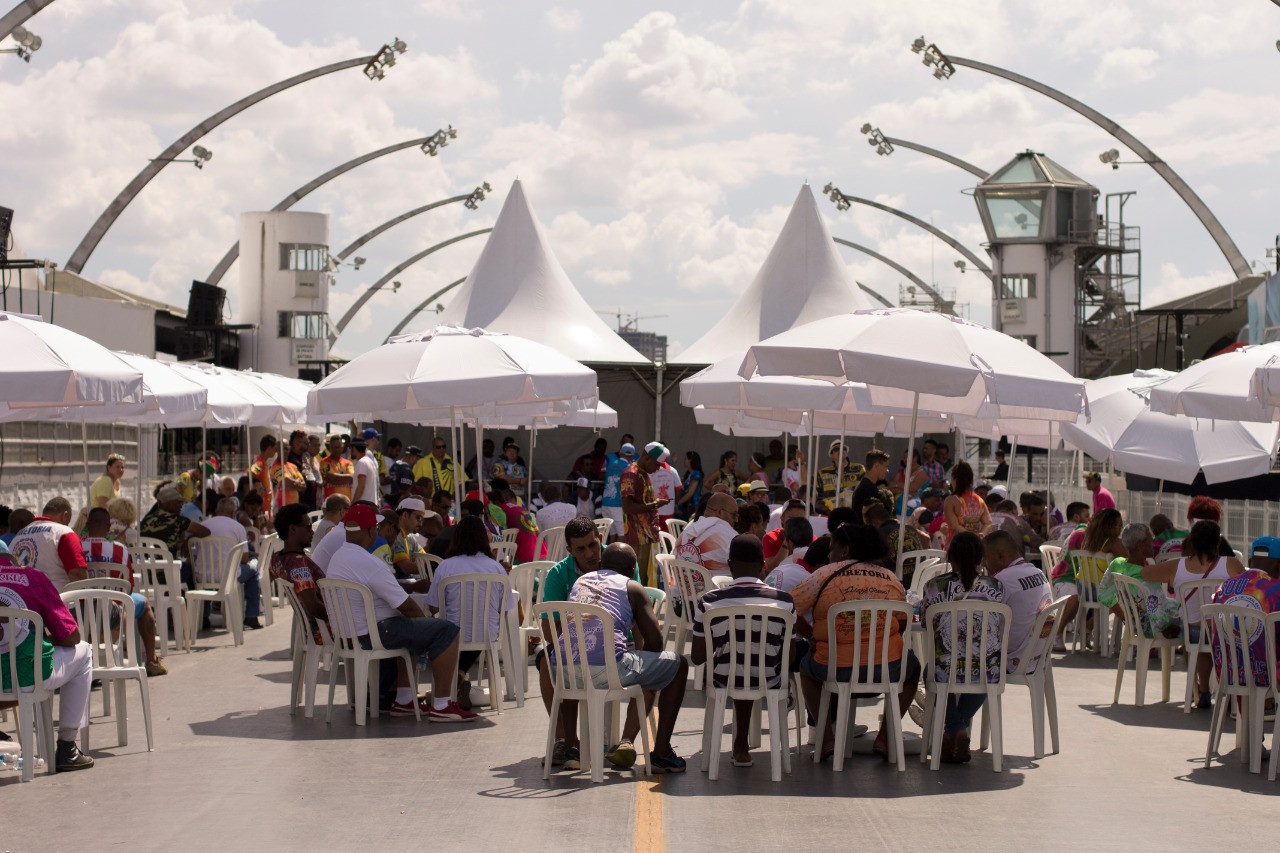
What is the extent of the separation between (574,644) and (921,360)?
326 cm

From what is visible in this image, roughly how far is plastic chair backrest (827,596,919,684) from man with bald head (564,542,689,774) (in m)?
0.83

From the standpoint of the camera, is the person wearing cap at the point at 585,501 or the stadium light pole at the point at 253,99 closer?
the person wearing cap at the point at 585,501

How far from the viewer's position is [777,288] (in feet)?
91.4

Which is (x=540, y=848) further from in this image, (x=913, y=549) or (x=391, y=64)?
(x=391, y=64)

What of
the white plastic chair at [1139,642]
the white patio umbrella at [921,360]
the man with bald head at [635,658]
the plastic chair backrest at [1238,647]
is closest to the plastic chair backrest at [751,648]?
the man with bald head at [635,658]

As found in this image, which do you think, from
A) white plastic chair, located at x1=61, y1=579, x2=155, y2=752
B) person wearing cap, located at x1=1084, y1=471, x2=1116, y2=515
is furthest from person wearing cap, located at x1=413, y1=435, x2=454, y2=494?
white plastic chair, located at x1=61, y1=579, x2=155, y2=752

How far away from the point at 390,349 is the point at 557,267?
16.5m

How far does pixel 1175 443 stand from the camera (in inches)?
607

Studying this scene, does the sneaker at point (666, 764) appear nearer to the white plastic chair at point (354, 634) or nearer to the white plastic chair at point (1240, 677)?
the white plastic chair at point (354, 634)

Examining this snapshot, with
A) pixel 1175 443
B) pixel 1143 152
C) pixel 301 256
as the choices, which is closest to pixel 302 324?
pixel 301 256

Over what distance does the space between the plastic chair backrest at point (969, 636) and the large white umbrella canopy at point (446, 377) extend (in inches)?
195

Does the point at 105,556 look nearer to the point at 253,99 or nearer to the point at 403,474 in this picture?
the point at 403,474

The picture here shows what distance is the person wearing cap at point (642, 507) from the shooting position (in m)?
14.7

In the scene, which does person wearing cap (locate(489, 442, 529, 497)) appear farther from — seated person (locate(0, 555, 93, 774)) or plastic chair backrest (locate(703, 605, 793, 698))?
plastic chair backrest (locate(703, 605, 793, 698))
